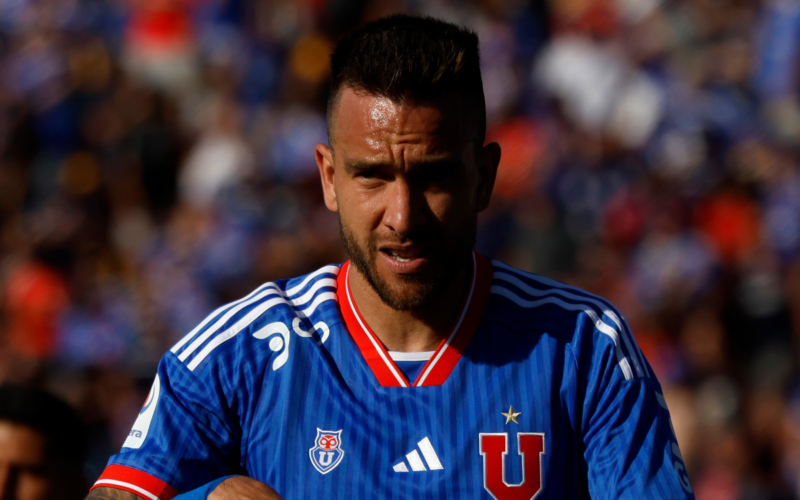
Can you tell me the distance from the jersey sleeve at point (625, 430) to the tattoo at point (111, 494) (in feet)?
3.91

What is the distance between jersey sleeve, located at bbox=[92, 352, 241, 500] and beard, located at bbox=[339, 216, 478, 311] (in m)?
0.52

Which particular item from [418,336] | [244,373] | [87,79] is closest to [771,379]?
[418,336]

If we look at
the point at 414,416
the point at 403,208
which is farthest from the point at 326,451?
the point at 403,208

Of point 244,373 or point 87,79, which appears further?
point 87,79

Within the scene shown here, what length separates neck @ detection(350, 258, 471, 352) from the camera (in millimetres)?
2752

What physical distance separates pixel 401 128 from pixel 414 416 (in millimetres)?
776

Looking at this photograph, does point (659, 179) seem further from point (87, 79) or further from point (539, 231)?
point (87, 79)

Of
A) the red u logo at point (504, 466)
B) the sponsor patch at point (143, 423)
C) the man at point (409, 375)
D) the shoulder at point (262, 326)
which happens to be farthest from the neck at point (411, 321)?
the sponsor patch at point (143, 423)

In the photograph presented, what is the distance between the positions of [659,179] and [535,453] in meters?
5.10

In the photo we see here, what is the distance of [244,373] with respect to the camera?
2605mm

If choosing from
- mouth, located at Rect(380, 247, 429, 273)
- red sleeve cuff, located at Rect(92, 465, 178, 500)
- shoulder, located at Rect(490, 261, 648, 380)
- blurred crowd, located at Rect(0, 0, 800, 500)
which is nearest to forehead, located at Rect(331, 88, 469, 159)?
mouth, located at Rect(380, 247, 429, 273)

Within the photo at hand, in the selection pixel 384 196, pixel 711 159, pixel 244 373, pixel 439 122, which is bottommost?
pixel 244 373

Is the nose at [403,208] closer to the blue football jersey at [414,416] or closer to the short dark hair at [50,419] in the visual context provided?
the blue football jersey at [414,416]

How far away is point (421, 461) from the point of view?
2518 millimetres
